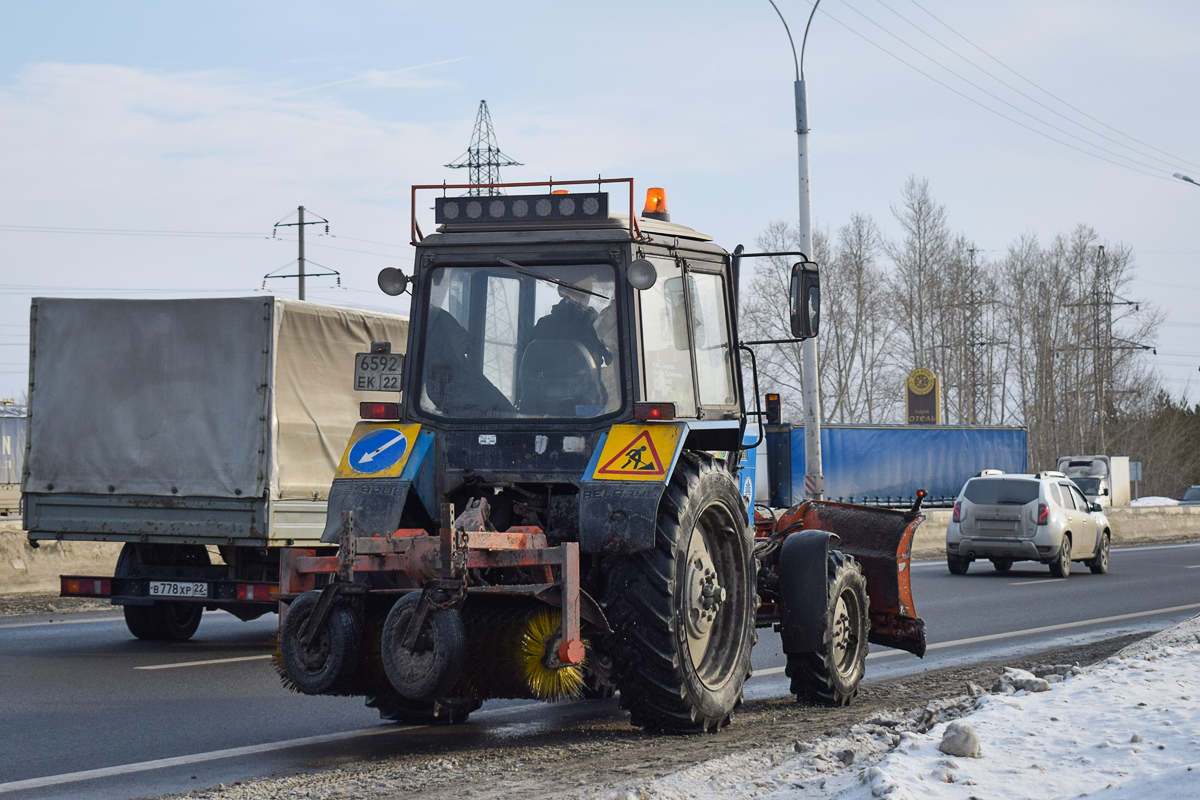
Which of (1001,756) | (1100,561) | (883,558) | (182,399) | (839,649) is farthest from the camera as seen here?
(1100,561)

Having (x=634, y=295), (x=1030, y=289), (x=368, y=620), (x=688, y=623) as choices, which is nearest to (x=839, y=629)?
(x=688, y=623)

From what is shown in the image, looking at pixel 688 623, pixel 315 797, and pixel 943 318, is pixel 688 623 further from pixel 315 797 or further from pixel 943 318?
pixel 943 318

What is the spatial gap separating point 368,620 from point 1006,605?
11.5 m

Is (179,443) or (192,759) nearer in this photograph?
(192,759)

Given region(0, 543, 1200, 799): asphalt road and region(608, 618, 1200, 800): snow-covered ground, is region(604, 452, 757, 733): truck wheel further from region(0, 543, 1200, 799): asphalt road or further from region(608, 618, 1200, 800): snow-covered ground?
region(0, 543, 1200, 799): asphalt road

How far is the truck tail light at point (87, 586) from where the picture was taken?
38.3 ft

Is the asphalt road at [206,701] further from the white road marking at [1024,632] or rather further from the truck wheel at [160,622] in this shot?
the truck wheel at [160,622]

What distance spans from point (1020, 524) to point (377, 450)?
16792 mm

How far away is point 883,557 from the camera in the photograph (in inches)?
360

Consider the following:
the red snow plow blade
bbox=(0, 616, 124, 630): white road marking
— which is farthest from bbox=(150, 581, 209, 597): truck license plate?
the red snow plow blade

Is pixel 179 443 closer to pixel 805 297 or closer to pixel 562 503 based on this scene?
pixel 562 503

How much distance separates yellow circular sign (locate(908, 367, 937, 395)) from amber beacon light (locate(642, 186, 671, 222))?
42.1 meters

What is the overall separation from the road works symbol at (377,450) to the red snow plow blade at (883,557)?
299cm

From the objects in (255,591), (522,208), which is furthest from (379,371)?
(255,591)
